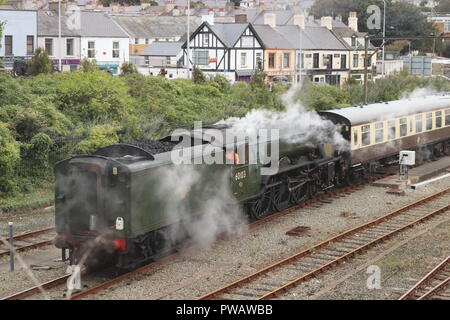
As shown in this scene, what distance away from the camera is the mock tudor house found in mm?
51844

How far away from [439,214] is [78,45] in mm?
36061

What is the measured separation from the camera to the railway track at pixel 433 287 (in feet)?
41.7

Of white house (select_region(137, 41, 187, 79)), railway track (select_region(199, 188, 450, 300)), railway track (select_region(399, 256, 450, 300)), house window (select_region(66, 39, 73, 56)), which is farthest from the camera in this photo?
white house (select_region(137, 41, 187, 79))

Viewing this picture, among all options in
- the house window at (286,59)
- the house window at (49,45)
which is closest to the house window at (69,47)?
the house window at (49,45)

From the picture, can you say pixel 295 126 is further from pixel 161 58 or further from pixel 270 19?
pixel 270 19

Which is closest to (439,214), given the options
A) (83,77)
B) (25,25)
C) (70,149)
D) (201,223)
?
(201,223)

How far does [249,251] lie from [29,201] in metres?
7.92

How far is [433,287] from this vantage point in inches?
523

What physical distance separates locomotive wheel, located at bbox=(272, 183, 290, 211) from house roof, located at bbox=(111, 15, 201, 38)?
5041 centimetres

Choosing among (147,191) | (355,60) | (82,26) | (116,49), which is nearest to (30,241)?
(147,191)

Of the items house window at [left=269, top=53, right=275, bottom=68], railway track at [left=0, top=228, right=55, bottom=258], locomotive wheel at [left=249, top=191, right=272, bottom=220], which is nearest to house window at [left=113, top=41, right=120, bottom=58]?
house window at [left=269, top=53, right=275, bottom=68]

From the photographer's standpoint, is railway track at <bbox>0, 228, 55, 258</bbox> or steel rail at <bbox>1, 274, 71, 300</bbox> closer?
steel rail at <bbox>1, 274, 71, 300</bbox>

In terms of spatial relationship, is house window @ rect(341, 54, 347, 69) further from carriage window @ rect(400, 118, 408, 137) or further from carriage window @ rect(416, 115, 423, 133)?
carriage window @ rect(400, 118, 408, 137)

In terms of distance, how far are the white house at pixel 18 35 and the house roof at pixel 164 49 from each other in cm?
1283
